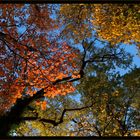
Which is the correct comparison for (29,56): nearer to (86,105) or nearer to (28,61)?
(28,61)

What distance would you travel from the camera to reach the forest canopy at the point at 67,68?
7.50 m

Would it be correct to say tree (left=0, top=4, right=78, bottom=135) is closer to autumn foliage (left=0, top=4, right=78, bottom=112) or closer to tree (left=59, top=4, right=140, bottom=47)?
autumn foliage (left=0, top=4, right=78, bottom=112)

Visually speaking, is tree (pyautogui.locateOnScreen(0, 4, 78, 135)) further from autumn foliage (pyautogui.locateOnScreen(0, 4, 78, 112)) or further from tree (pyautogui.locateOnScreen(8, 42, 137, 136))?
tree (pyautogui.locateOnScreen(8, 42, 137, 136))

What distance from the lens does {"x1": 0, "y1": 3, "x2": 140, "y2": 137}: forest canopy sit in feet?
24.6

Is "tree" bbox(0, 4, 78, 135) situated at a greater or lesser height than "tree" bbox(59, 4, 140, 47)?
lesser

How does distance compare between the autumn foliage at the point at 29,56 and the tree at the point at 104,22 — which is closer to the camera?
the tree at the point at 104,22

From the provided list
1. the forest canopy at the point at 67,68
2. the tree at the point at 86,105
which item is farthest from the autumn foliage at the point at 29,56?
the tree at the point at 86,105

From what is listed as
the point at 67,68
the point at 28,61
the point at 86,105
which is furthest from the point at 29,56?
the point at 86,105

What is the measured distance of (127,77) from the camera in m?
7.77

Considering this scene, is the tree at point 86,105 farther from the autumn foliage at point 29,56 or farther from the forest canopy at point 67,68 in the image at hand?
the autumn foliage at point 29,56

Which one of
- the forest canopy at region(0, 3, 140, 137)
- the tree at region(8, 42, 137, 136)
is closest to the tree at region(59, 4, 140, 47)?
the forest canopy at region(0, 3, 140, 137)

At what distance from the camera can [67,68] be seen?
7.71m

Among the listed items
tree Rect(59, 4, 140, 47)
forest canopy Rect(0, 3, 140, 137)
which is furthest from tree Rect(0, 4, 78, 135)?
tree Rect(59, 4, 140, 47)

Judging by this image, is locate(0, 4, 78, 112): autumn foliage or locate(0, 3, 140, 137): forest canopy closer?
locate(0, 3, 140, 137): forest canopy
